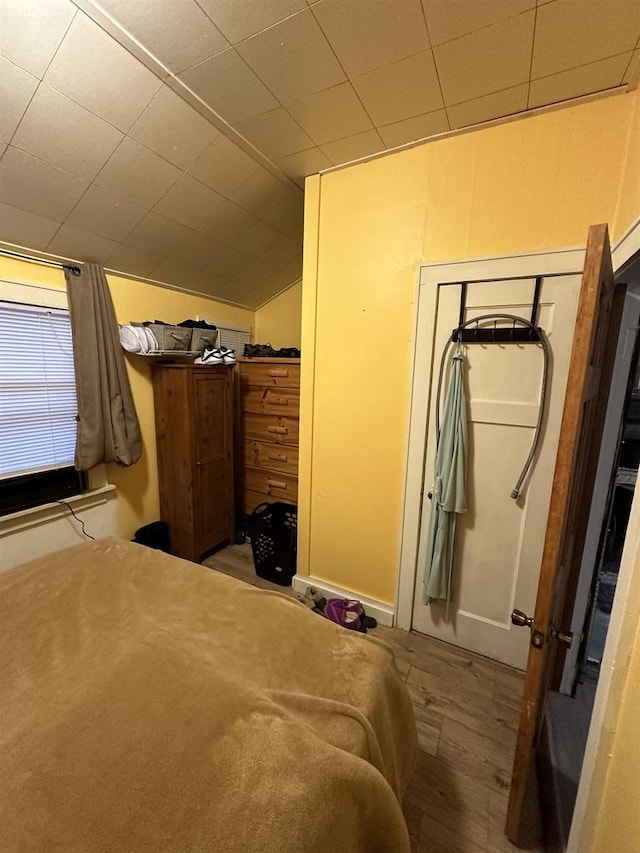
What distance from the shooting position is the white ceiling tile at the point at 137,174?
68.2 inches

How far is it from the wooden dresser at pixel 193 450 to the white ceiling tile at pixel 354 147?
63.2 inches

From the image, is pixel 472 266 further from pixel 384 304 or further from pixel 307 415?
pixel 307 415

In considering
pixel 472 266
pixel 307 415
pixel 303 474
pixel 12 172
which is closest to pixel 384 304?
pixel 472 266

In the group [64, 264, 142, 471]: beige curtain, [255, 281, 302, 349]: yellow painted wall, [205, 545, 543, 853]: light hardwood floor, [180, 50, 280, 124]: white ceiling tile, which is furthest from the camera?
[255, 281, 302, 349]: yellow painted wall

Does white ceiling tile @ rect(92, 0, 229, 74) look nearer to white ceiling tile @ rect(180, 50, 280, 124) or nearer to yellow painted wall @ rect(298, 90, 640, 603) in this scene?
white ceiling tile @ rect(180, 50, 280, 124)

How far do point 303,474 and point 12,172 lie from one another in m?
2.15

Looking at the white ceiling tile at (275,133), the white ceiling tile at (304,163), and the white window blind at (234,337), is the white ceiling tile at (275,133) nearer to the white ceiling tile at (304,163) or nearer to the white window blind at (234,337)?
the white ceiling tile at (304,163)

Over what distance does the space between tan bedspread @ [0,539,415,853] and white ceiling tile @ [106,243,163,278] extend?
1981mm

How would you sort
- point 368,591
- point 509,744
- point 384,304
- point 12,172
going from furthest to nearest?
point 368,591 → point 384,304 → point 12,172 → point 509,744

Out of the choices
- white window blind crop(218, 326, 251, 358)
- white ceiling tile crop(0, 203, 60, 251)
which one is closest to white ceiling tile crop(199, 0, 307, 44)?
white ceiling tile crop(0, 203, 60, 251)

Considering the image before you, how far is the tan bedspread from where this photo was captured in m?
0.69

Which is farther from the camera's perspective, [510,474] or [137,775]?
[510,474]

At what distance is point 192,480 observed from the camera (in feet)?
8.71

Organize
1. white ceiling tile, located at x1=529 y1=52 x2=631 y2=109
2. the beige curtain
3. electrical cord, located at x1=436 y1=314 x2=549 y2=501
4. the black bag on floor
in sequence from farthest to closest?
1. the black bag on floor
2. the beige curtain
3. electrical cord, located at x1=436 y1=314 x2=549 y2=501
4. white ceiling tile, located at x1=529 y1=52 x2=631 y2=109
